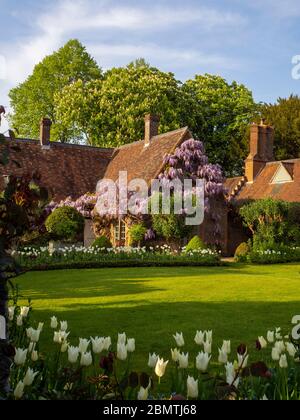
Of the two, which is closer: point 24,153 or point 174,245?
point 174,245

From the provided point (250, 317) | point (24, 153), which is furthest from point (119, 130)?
point (250, 317)

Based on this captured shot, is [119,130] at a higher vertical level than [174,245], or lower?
higher

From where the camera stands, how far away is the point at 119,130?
156 ft

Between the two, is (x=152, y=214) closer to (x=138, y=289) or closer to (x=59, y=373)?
(x=138, y=289)

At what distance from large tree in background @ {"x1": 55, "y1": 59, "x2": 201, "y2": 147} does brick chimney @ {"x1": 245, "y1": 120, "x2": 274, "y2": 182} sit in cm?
884

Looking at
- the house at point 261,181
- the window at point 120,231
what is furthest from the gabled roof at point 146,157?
the house at point 261,181

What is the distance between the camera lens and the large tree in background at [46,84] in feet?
177

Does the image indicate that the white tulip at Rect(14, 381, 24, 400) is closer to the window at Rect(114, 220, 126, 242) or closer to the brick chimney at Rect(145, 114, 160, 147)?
the window at Rect(114, 220, 126, 242)

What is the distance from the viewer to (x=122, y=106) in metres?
47.6

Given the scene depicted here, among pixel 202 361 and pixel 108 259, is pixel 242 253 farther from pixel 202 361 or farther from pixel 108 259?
pixel 202 361

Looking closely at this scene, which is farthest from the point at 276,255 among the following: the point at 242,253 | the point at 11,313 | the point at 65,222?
the point at 11,313

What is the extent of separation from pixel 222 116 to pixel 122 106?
35.0ft

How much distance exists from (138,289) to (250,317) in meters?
4.87

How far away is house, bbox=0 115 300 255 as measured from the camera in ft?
114
